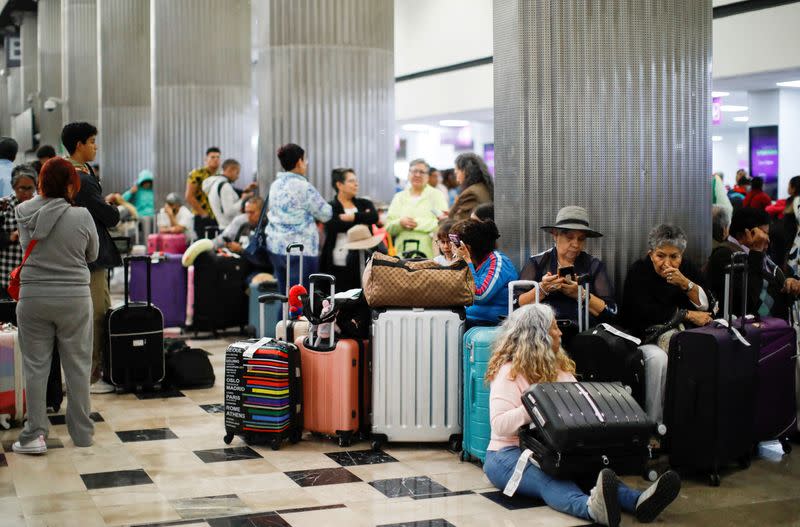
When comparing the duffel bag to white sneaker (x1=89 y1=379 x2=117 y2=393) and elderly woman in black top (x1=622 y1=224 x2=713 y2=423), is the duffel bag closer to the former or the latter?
elderly woman in black top (x1=622 y1=224 x2=713 y2=423)

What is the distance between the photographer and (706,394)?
17.3 ft

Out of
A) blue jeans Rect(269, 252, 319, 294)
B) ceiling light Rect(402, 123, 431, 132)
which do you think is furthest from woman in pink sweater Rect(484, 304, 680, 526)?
ceiling light Rect(402, 123, 431, 132)

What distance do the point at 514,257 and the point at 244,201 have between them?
580cm

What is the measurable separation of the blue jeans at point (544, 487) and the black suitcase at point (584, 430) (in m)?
0.08

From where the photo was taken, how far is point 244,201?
1173 cm

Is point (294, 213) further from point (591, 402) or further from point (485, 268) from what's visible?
point (591, 402)

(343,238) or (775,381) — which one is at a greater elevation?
(343,238)

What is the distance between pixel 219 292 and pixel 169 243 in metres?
1.94

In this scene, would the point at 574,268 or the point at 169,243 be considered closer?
the point at 574,268

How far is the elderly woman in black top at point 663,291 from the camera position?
5867 mm

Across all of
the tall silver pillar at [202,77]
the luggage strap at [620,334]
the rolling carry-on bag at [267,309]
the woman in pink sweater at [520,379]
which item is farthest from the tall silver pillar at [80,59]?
the woman in pink sweater at [520,379]

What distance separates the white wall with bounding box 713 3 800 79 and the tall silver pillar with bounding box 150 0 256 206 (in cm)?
620

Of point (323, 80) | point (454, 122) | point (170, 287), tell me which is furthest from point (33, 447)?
point (454, 122)

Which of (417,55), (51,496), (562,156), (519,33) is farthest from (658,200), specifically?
(417,55)
